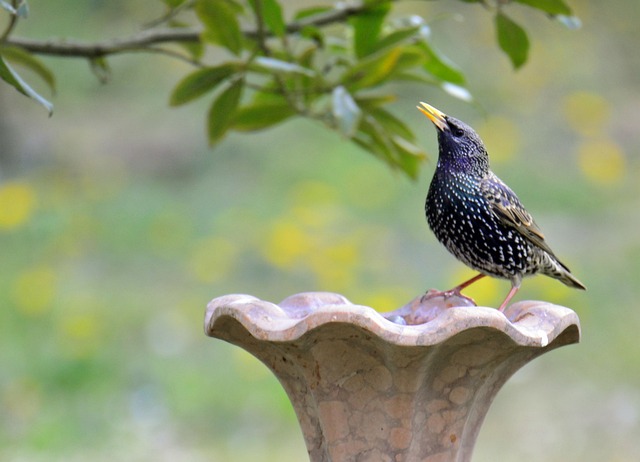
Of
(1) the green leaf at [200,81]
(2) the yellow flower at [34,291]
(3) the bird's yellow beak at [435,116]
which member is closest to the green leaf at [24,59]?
(1) the green leaf at [200,81]

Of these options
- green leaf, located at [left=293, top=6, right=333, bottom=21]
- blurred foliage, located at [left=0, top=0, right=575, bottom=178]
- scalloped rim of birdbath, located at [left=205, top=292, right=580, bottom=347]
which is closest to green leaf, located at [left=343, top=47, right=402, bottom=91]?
blurred foliage, located at [left=0, top=0, right=575, bottom=178]

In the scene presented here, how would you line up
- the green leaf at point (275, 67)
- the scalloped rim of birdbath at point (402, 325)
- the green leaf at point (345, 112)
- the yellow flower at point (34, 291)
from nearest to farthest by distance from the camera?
1. the scalloped rim of birdbath at point (402, 325)
2. the green leaf at point (345, 112)
3. the green leaf at point (275, 67)
4. the yellow flower at point (34, 291)

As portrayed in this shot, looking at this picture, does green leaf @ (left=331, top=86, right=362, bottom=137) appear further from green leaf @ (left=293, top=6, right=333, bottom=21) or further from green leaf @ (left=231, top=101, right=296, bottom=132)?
green leaf @ (left=293, top=6, right=333, bottom=21)

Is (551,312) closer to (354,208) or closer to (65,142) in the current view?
(354,208)

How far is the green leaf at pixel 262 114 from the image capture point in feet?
9.26

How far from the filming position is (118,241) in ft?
23.7

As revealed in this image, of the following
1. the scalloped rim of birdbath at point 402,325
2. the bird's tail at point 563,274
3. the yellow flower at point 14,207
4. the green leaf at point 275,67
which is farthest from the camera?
the yellow flower at point 14,207

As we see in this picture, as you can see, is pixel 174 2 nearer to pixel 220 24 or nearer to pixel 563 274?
pixel 220 24

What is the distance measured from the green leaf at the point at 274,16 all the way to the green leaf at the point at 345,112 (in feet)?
0.99

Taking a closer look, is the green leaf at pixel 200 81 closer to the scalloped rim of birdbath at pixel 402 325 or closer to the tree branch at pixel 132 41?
the tree branch at pixel 132 41

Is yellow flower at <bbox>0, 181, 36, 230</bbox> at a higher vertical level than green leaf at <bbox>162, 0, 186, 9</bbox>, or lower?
higher

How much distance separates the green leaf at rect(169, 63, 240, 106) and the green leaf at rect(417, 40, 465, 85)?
1.71 feet

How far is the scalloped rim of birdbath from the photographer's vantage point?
1.89m

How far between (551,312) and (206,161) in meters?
6.50
